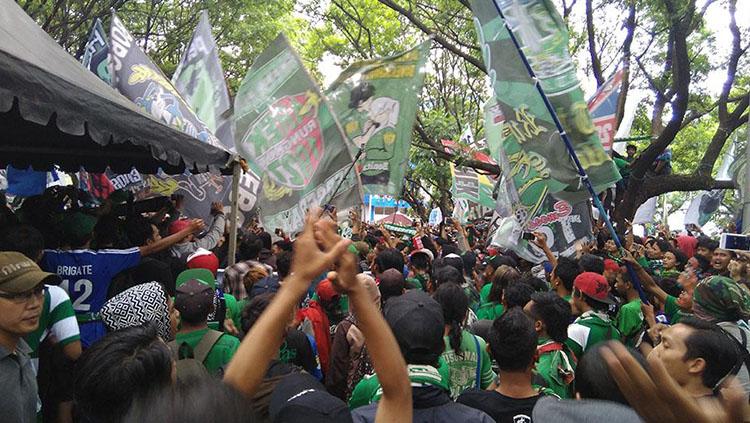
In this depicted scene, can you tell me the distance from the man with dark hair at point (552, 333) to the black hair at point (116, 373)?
2278mm

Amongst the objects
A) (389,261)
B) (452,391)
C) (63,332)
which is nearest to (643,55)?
(389,261)

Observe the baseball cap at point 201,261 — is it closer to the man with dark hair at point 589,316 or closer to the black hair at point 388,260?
the black hair at point 388,260

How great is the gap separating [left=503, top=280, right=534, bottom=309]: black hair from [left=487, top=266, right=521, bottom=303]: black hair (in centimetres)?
48

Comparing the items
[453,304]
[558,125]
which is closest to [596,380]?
[453,304]

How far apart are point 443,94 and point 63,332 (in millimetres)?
22362

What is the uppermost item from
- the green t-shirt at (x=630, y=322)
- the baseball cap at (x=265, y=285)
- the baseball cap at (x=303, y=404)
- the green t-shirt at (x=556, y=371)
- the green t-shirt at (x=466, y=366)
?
the baseball cap at (x=303, y=404)

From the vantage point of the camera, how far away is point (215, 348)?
322cm

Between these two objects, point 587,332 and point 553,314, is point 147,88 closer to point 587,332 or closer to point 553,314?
point 553,314

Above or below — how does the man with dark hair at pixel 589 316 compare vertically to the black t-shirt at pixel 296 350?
below

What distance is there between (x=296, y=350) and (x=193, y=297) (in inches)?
24.4

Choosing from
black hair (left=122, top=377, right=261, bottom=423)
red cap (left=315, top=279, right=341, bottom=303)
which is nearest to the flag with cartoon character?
red cap (left=315, top=279, right=341, bottom=303)

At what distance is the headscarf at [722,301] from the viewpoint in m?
3.83

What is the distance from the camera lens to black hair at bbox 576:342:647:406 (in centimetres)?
221

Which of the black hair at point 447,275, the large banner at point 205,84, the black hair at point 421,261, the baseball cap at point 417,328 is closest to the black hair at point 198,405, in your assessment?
the baseball cap at point 417,328
